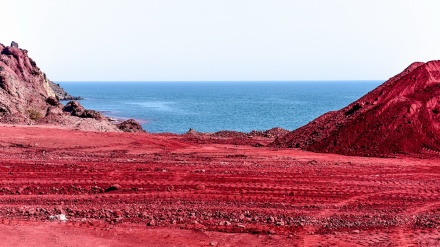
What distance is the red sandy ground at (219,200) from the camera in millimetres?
12172

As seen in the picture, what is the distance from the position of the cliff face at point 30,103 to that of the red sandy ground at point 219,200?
720 inches

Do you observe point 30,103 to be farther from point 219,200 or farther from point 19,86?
point 219,200

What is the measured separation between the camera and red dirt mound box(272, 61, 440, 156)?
25.7 m

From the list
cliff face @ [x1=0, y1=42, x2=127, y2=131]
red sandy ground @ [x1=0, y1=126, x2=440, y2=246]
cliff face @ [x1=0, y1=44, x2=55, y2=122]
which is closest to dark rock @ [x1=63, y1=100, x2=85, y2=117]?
cliff face @ [x1=0, y1=42, x2=127, y2=131]

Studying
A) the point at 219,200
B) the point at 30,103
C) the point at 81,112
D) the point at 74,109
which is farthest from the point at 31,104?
the point at 219,200

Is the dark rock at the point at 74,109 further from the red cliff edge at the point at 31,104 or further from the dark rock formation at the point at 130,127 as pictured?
the dark rock formation at the point at 130,127

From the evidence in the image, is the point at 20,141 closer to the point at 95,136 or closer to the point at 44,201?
the point at 95,136

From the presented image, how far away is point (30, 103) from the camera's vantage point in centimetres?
5238

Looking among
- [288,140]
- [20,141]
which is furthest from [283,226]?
[20,141]

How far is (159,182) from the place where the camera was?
56.7 ft

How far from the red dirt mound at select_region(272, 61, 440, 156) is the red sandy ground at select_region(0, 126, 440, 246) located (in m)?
1.66

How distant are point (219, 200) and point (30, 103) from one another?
42.4 metres

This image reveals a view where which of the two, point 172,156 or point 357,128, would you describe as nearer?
point 172,156

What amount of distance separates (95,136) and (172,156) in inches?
362
